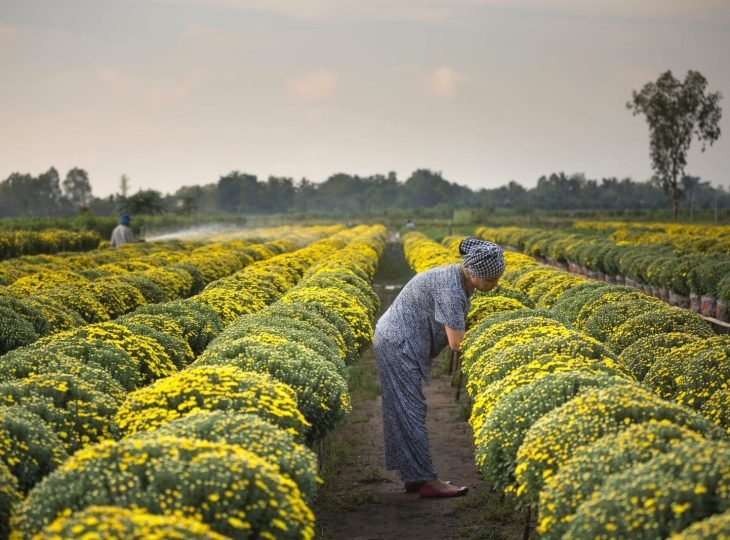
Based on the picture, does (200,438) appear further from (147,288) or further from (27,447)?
(147,288)

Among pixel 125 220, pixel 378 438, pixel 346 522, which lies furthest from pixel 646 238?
pixel 346 522

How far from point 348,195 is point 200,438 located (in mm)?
179686

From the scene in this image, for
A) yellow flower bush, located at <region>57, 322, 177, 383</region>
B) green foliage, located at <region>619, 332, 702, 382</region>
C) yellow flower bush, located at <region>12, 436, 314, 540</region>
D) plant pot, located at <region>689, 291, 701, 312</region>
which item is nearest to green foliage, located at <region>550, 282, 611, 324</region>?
green foliage, located at <region>619, 332, 702, 382</region>

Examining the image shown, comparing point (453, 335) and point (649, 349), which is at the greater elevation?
point (453, 335)

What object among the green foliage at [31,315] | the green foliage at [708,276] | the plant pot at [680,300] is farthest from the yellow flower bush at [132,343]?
the plant pot at [680,300]

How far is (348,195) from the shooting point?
184000 mm

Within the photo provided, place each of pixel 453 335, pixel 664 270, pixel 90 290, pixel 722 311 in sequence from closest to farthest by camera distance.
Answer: pixel 453 335, pixel 90 290, pixel 722 311, pixel 664 270

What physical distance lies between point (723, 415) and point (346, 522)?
3.50 metres

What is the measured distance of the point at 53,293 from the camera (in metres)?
12.8

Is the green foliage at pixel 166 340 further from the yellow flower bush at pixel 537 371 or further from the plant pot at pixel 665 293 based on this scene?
the plant pot at pixel 665 293

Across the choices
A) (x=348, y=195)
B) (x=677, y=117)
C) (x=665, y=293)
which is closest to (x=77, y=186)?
(x=348, y=195)

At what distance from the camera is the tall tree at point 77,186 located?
523 feet

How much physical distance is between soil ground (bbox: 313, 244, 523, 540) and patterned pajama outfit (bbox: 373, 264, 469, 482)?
522mm

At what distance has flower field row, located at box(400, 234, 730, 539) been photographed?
13.7 ft
